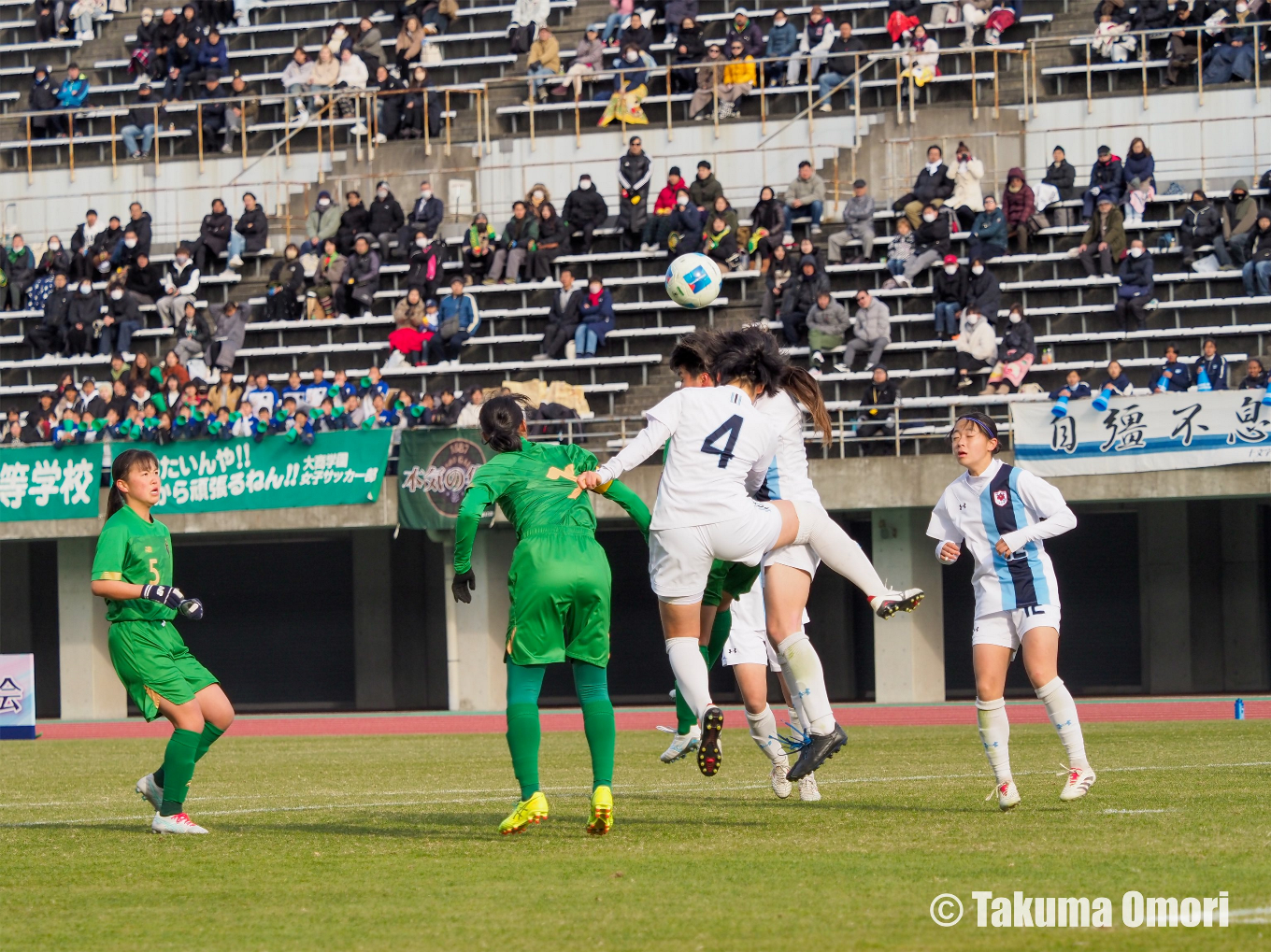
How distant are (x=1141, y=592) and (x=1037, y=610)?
59.8 feet

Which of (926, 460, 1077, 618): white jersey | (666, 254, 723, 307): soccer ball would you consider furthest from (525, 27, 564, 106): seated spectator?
(926, 460, 1077, 618): white jersey

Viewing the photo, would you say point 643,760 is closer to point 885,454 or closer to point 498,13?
point 885,454

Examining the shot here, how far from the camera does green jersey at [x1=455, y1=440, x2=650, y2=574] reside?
8125 millimetres

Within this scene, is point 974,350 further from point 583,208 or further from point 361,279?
point 361,279

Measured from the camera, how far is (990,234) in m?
25.6

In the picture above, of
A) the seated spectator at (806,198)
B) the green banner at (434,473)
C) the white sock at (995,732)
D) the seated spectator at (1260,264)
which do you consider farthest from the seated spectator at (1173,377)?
the white sock at (995,732)

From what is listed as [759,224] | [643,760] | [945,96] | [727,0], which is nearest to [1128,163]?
[945,96]

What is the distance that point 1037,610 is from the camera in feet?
29.3

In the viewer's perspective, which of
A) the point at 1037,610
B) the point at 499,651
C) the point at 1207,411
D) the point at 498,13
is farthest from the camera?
the point at 498,13

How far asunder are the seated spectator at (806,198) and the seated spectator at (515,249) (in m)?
3.96

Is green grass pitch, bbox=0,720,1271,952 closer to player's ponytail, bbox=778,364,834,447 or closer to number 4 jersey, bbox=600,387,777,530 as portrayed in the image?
number 4 jersey, bbox=600,387,777,530

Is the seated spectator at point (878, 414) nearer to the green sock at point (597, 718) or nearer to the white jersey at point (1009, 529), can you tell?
the white jersey at point (1009, 529)

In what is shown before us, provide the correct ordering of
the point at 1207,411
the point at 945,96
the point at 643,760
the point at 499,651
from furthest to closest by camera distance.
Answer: the point at 945,96
the point at 499,651
the point at 1207,411
the point at 643,760

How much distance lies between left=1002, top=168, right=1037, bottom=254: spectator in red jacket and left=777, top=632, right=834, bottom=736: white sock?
18.4m
